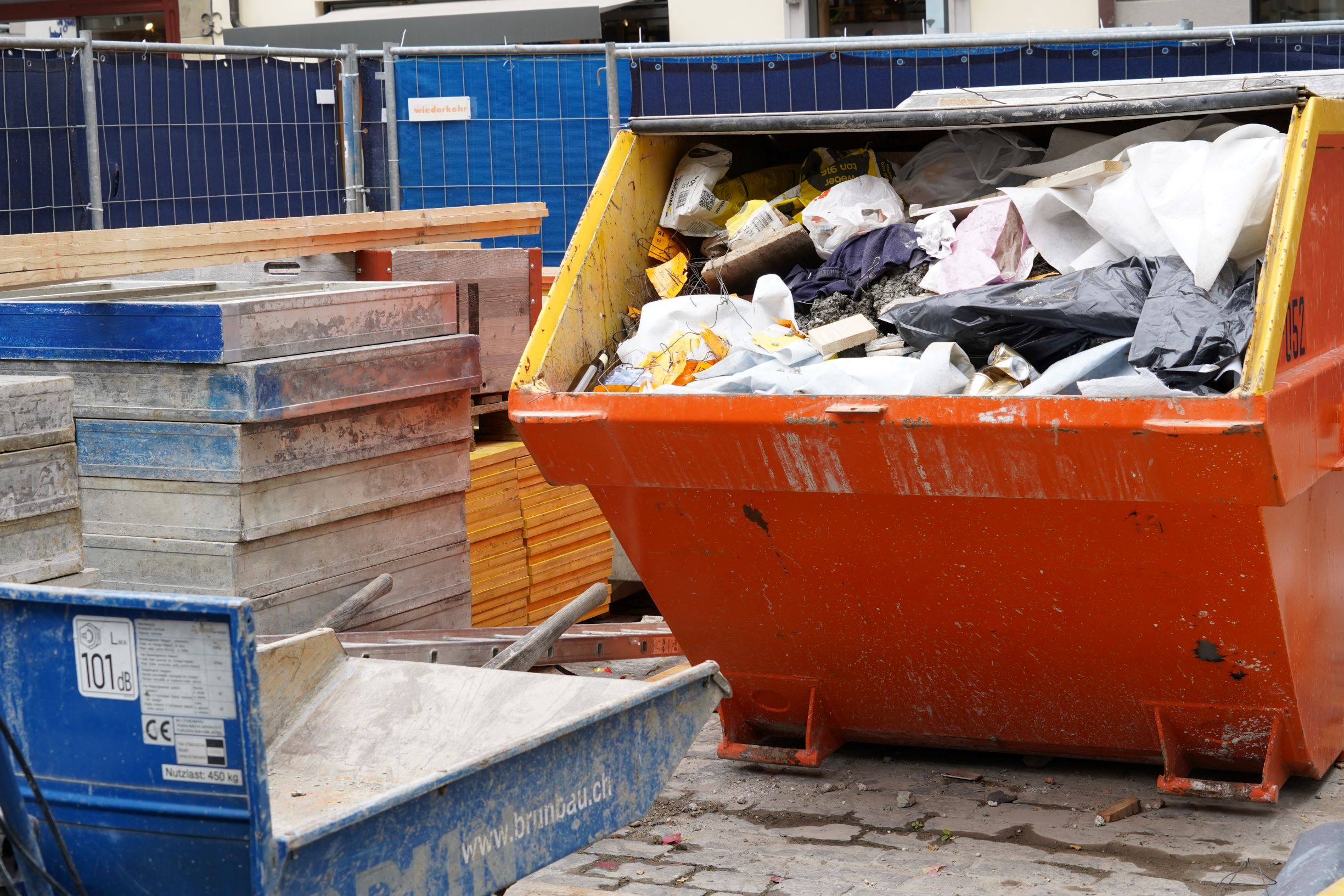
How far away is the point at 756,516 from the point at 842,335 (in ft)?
1.94

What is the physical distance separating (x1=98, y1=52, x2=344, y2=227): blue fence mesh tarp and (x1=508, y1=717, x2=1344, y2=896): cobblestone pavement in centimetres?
505

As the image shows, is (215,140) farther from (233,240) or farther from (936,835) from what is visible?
(936,835)

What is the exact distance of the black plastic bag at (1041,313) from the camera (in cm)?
412

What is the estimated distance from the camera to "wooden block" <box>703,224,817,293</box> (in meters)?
4.88

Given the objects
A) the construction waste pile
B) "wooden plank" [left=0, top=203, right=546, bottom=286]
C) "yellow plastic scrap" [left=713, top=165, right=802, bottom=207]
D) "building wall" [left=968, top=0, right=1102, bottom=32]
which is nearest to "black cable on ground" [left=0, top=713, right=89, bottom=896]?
the construction waste pile

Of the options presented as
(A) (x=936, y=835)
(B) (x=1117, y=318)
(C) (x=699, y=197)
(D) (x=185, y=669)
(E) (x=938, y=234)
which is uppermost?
(C) (x=699, y=197)

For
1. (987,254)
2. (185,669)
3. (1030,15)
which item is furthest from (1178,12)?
(185,669)

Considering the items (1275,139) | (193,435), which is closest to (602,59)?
(193,435)

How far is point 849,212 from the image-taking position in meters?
4.91

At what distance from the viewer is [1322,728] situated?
15.2 ft

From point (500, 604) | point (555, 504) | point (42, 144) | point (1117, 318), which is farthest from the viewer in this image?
point (42, 144)

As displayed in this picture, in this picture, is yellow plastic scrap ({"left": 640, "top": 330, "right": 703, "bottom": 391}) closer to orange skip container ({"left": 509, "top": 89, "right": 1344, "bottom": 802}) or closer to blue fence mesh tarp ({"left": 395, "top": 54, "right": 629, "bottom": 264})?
orange skip container ({"left": 509, "top": 89, "right": 1344, "bottom": 802})

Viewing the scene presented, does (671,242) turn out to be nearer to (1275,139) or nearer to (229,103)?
(1275,139)

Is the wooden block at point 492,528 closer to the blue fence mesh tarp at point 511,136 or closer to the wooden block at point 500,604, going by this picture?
the wooden block at point 500,604
